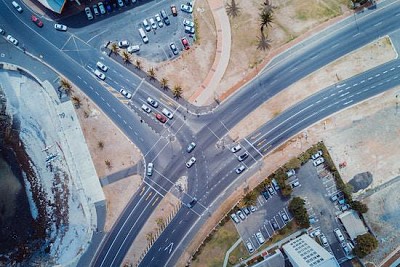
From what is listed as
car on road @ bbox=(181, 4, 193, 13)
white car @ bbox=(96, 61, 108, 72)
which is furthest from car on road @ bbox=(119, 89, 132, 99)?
car on road @ bbox=(181, 4, 193, 13)

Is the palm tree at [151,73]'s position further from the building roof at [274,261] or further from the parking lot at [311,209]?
the building roof at [274,261]

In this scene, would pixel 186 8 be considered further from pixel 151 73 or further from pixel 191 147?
pixel 191 147

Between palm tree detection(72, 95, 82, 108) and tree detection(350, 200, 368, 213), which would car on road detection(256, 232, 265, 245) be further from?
palm tree detection(72, 95, 82, 108)

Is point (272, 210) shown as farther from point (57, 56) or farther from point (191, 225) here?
point (57, 56)

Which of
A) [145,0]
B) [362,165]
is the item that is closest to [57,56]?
[145,0]

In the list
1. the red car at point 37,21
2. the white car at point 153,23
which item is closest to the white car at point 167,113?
the white car at point 153,23

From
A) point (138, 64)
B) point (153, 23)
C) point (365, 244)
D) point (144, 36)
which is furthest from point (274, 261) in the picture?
point (153, 23)
